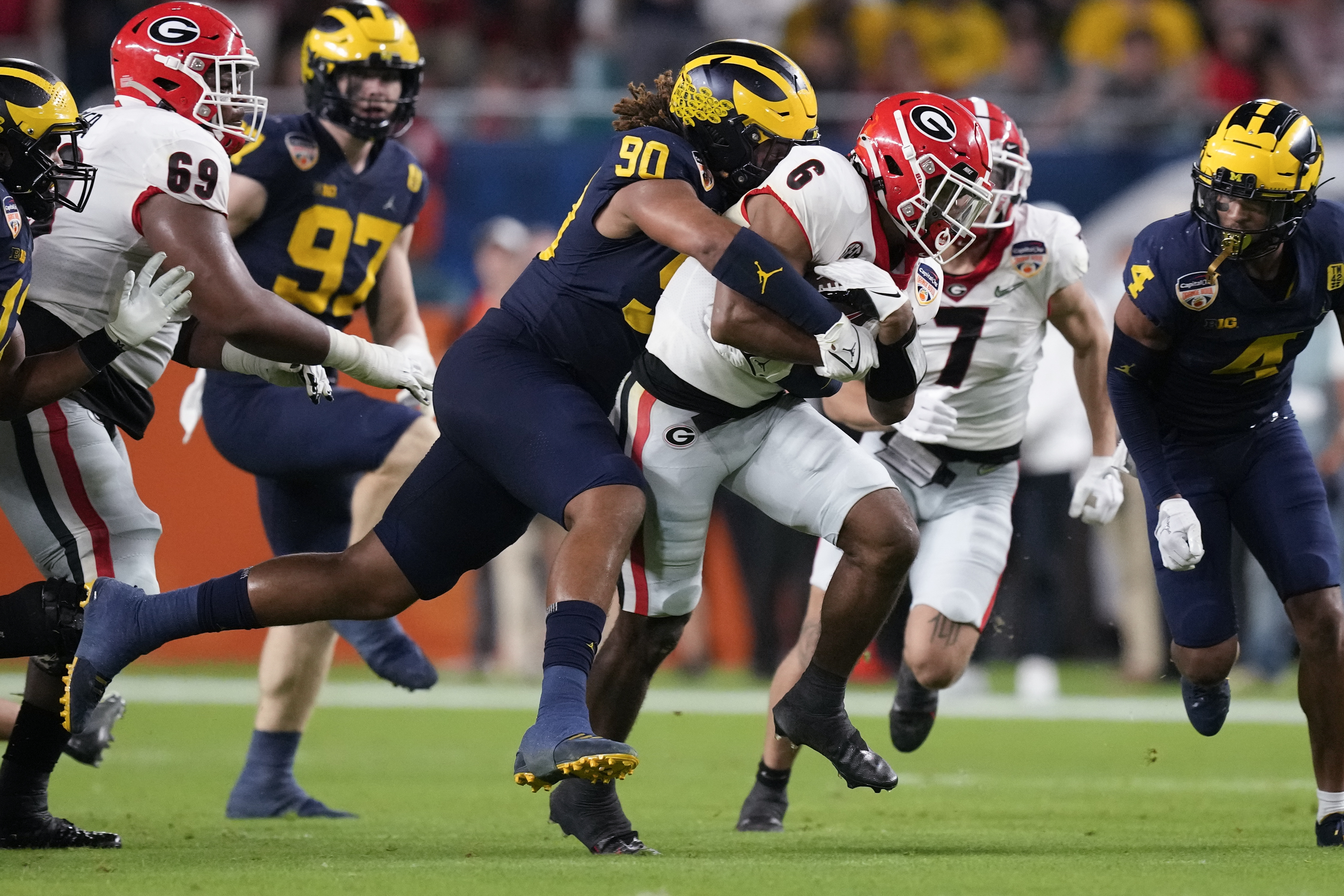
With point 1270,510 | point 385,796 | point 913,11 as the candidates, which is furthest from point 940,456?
point 913,11

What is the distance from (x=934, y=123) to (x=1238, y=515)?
154cm

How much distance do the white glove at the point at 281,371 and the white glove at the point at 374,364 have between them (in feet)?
0.23

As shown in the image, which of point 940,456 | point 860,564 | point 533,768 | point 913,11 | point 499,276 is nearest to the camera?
point 533,768

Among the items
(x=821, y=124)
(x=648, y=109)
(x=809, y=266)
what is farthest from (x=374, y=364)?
(x=821, y=124)

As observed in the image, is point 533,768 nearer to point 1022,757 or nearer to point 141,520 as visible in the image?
point 141,520

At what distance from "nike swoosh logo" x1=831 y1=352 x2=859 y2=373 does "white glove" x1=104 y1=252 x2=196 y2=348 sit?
165cm

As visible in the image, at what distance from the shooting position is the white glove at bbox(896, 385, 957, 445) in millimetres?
5367

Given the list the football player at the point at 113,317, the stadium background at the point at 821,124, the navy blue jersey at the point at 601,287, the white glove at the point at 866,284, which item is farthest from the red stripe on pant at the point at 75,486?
the stadium background at the point at 821,124

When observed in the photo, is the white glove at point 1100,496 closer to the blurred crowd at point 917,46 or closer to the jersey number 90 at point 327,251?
the jersey number 90 at point 327,251

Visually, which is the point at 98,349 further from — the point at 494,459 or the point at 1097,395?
the point at 1097,395

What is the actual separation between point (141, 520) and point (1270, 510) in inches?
124

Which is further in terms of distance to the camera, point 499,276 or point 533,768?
point 499,276

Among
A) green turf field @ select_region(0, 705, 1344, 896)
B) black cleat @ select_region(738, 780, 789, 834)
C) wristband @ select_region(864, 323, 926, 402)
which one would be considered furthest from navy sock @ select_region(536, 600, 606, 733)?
black cleat @ select_region(738, 780, 789, 834)

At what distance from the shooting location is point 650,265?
446 cm
